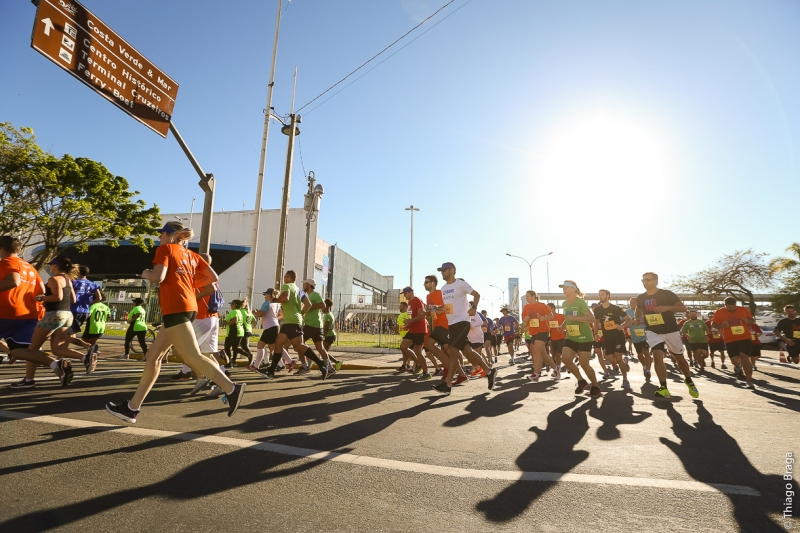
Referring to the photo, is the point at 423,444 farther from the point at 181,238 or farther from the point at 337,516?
the point at 181,238

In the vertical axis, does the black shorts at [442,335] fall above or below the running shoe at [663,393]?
above

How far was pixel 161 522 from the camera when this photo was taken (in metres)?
1.94

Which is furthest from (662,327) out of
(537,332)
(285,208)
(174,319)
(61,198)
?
(61,198)

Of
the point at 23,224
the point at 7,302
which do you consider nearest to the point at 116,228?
the point at 23,224

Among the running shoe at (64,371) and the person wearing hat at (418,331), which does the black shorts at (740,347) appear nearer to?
the person wearing hat at (418,331)

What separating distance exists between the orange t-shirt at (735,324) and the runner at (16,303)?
12.3 m

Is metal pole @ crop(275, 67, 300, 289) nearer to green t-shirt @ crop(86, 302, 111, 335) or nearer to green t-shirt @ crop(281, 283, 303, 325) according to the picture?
green t-shirt @ crop(86, 302, 111, 335)

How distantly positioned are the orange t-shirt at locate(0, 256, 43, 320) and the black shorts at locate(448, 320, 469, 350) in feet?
18.7

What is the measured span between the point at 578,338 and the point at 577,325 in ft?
0.73

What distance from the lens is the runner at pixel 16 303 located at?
5.00 meters

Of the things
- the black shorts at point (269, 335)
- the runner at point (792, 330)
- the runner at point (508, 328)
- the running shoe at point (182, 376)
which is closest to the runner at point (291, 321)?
the black shorts at point (269, 335)

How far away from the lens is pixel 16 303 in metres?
5.18

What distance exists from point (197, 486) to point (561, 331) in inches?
361

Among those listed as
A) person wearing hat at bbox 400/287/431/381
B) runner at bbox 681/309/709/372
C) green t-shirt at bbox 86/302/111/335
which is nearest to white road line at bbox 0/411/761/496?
person wearing hat at bbox 400/287/431/381
